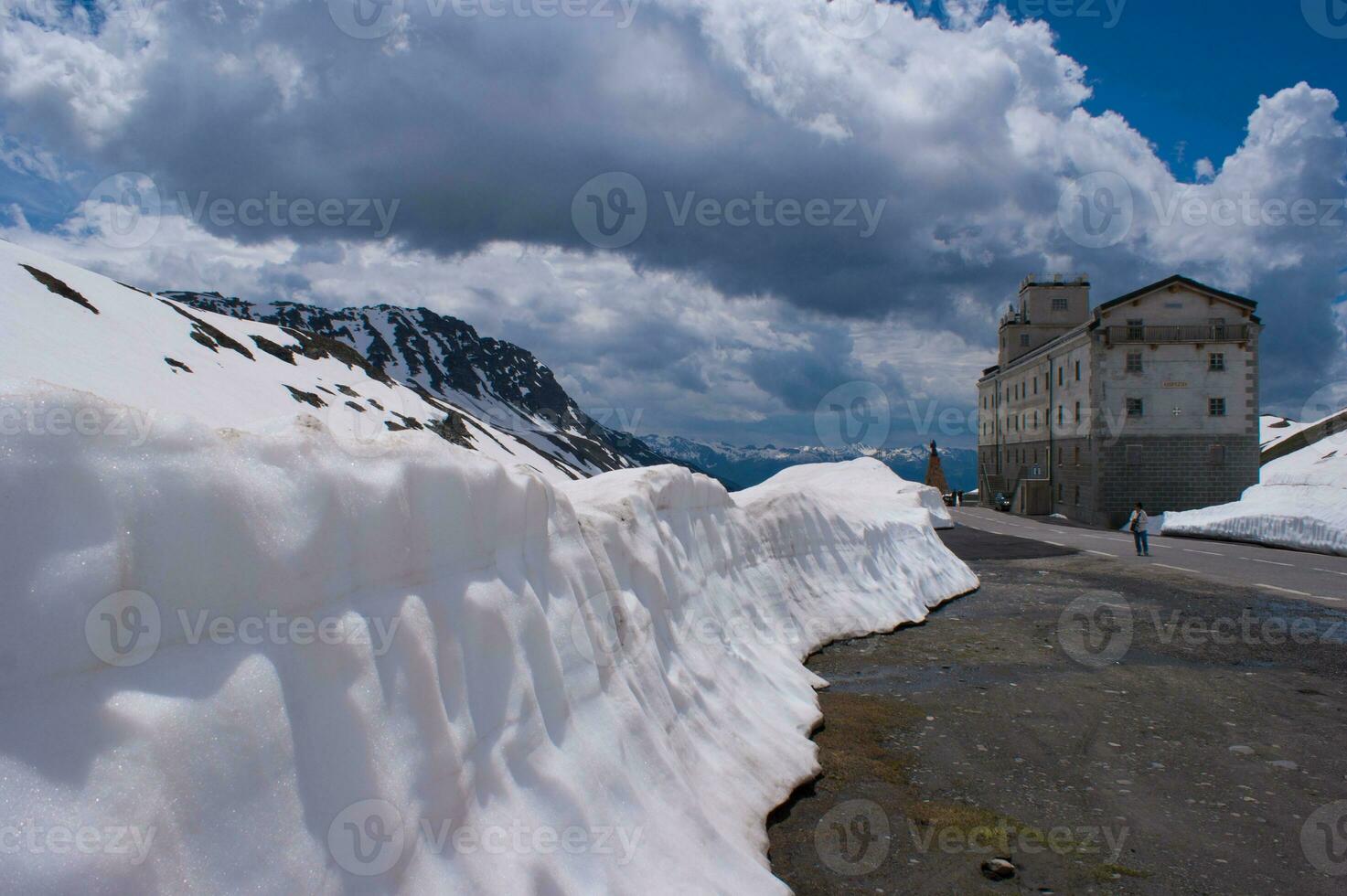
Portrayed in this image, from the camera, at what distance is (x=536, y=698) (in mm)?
4012

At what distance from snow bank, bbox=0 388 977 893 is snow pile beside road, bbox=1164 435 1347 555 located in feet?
97.0

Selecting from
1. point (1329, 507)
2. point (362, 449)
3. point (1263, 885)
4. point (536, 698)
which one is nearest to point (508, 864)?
point (536, 698)

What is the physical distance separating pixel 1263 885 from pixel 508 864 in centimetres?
385

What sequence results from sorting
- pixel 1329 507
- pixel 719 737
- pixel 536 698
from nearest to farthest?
pixel 536 698, pixel 719 737, pixel 1329 507

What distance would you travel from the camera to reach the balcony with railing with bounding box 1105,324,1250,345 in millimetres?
46250

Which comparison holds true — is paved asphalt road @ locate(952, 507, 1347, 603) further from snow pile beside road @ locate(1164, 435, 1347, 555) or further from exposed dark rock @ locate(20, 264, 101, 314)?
exposed dark rock @ locate(20, 264, 101, 314)

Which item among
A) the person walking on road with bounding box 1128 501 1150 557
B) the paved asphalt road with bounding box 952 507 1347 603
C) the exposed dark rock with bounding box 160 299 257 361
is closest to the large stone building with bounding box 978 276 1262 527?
the paved asphalt road with bounding box 952 507 1347 603

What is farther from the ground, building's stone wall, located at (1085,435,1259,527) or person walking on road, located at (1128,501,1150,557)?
building's stone wall, located at (1085,435,1259,527)

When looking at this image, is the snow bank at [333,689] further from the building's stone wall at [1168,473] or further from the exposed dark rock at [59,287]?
the exposed dark rock at [59,287]

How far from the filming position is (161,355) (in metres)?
56.6

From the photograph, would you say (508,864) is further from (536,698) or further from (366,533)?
(366,533)

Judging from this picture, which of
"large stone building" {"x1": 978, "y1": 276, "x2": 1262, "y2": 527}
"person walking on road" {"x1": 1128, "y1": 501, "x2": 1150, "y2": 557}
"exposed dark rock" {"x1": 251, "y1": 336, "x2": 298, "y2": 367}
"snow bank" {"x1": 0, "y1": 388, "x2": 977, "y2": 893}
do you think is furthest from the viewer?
"exposed dark rock" {"x1": 251, "y1": 336, "x2": 298, "y2": 367}

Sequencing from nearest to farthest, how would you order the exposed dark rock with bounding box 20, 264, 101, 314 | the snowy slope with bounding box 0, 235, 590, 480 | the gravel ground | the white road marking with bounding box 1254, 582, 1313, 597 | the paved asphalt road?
the gravel ground < the white road marking with bounding box 1254, 582, 1313, 597 < the paved asphalt road < the snowy slope with bounding box 0, 235, 590, 480 < the exposed dark rock with bounding box 20, 264, 101, 314

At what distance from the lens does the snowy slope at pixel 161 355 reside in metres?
47.0
